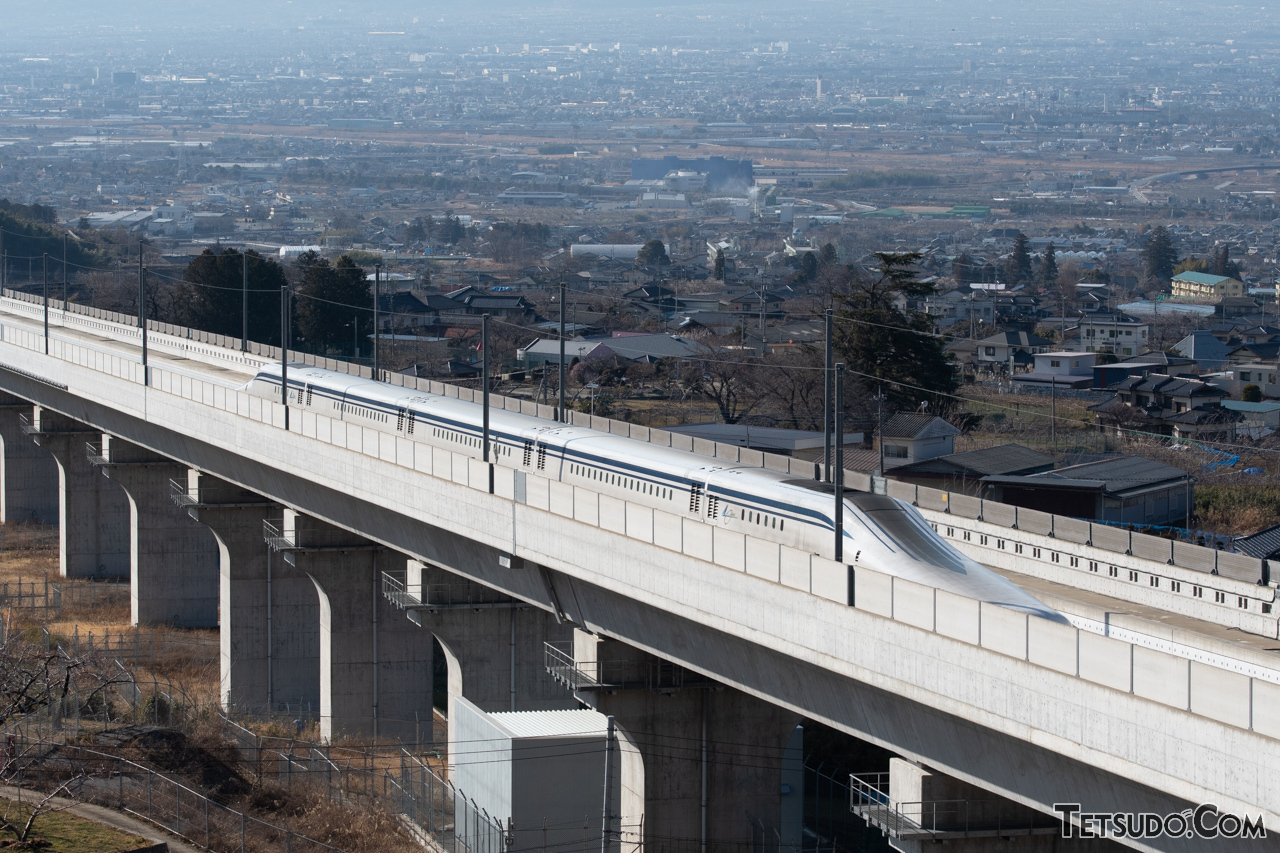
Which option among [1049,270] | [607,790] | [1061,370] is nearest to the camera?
[607,790]

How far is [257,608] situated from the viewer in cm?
4278

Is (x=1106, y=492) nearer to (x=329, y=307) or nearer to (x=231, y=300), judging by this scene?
(x=329, y=307)

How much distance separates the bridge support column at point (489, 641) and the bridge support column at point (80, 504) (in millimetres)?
25694

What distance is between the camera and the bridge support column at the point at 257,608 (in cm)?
4238

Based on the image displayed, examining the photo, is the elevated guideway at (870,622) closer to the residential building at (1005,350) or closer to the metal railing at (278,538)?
the metal railing at (278,538)

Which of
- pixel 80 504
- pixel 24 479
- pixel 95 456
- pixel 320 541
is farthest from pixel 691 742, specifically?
pixel 24 479

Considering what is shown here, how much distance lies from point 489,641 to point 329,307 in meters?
52.2

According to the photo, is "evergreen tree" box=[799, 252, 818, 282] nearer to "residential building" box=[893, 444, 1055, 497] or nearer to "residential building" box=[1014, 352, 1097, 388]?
"residential building" box=[1014, 352, 1097, 388]

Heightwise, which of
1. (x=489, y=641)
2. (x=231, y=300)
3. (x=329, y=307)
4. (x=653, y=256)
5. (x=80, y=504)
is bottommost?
(x=80, y=504)

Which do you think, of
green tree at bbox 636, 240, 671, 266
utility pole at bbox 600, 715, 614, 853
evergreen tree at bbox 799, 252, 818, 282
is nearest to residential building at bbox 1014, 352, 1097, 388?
utility pole at bbox 600, 715, 614, 853

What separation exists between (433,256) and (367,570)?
507ft

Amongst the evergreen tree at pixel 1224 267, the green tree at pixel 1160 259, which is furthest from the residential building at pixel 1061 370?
the green tree at pixel 1160 259

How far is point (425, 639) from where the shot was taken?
128 feet

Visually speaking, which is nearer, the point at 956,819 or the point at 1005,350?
the point at 956,819
